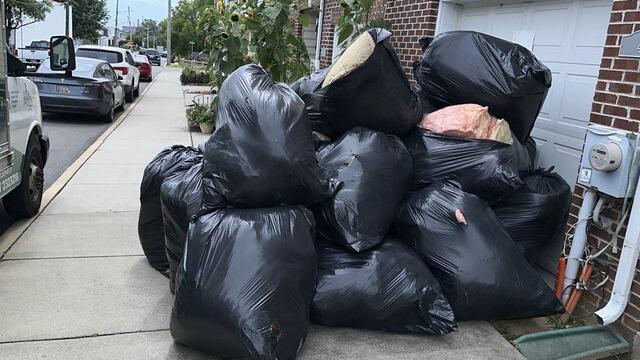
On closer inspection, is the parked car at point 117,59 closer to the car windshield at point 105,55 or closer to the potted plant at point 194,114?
the car windshield at point 105,55

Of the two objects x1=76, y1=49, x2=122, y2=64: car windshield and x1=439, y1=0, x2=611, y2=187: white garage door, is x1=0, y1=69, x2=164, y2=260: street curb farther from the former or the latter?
x1=76, y1=49, x2=122, y2=64: car windshield

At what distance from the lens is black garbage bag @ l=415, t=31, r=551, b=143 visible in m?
3.76

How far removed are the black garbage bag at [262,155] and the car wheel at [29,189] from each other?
250cm

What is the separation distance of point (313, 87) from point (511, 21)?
1960mm

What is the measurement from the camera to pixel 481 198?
3.64 m

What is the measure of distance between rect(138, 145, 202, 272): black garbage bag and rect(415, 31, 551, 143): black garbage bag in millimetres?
1894

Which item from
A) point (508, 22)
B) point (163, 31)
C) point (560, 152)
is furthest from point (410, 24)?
point (163, 31)

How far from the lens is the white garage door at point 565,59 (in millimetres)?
3846

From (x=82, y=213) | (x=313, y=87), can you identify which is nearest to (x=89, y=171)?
(x=82, y=213)

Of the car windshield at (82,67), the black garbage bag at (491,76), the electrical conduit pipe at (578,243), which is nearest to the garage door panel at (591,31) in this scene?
the black garbage bag at (491,76)

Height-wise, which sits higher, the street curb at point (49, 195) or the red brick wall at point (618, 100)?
the red brick wall at point (618, 100)

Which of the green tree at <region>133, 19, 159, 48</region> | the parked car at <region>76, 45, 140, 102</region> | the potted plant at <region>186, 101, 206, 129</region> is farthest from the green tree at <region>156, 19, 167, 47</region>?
the potted plant at <region>186, 101, 206, 129</region>

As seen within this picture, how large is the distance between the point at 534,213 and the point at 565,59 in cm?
125

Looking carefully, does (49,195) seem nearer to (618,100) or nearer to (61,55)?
(61,55)
